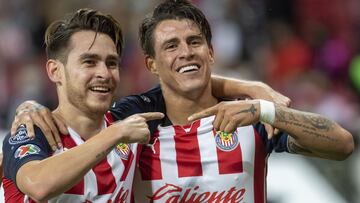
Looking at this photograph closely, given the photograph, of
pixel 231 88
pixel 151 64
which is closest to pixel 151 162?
pixel 151 64

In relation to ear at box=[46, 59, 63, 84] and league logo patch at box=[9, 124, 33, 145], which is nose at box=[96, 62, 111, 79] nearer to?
ear at box=[46, 59, 63, 84]

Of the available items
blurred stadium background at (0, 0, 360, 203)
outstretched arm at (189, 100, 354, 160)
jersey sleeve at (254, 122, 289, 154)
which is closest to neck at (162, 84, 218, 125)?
jersey sleeve at (254, 122, 289, 154)

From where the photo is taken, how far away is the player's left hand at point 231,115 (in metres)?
5.14

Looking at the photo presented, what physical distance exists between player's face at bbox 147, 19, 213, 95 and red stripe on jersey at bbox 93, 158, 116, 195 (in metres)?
0.75

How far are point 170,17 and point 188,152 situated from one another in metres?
0.90

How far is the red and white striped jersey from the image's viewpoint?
566cm

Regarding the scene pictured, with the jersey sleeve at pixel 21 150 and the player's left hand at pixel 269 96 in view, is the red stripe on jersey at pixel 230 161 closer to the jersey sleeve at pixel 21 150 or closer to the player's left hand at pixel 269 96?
the player's left hand at pixel 269 96

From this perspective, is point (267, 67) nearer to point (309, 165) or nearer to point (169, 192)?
point (309, 165)

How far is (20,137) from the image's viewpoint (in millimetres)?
5289

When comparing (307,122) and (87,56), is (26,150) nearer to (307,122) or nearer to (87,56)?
(87,56)

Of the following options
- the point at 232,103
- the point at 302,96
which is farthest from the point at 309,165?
the point at 232,103

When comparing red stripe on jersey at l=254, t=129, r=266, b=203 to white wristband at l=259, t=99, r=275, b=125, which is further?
red stripe on jersey at l=254, t=129, r=266, b=203

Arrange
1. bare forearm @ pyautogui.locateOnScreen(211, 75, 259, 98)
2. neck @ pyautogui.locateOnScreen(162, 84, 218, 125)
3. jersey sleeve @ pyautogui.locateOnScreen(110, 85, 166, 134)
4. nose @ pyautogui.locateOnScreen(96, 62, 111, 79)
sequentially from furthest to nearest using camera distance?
bare forearm @ pyautogui.locateOnScreen(211, 75, 259, 98), neck @ pyautogui.locateOnScreen(162, 84, 218, 125), jersey sleeve @ pyautogui.locateOnScreen(110, 85, 166, 134), nose @ pyautogui.locateOnScreen(96, 62, 111, 79)

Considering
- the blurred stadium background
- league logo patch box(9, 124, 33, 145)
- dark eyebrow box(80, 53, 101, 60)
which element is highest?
dark eyebrow box(80, 53, 101, 60)
